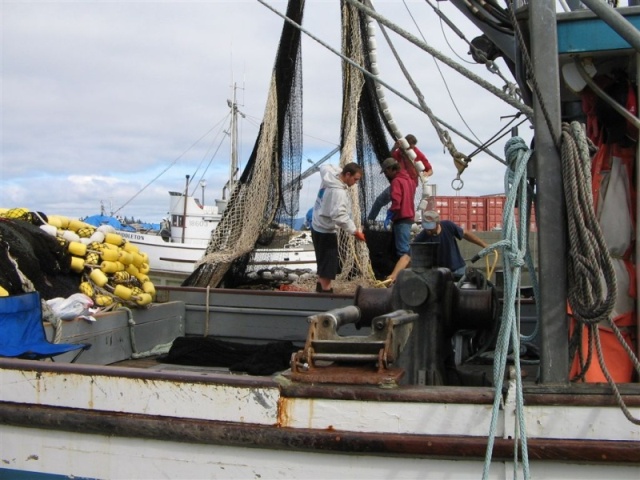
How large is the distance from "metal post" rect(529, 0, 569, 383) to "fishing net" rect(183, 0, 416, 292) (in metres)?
4.56

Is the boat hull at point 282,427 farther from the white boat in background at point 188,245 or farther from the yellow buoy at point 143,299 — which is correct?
the white boat in background at point 188,245

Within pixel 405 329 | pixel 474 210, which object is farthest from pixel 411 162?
pixel 474 210

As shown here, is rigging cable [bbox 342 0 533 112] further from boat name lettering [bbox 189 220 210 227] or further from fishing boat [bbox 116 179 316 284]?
boat name lettering [bbox 189 220 210 227]

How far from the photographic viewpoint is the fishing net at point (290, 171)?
7.42 metres

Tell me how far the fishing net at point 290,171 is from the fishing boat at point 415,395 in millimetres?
3857

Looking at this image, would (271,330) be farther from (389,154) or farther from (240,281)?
(389,154)

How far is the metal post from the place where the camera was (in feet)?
9.02

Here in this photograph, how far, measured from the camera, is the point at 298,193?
7.96 m

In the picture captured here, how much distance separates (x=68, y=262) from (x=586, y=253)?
4534 mm

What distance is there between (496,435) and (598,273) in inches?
30.2

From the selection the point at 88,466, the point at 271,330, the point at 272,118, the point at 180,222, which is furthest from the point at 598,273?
the point at 180,222

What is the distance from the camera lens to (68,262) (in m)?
5.88

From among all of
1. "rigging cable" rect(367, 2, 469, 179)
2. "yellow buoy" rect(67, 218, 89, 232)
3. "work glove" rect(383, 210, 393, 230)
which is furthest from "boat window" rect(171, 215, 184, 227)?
"rigging cable" rect(367, 2, 469, 179)

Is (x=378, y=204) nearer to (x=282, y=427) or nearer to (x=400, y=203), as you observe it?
(x=400, y=203)
